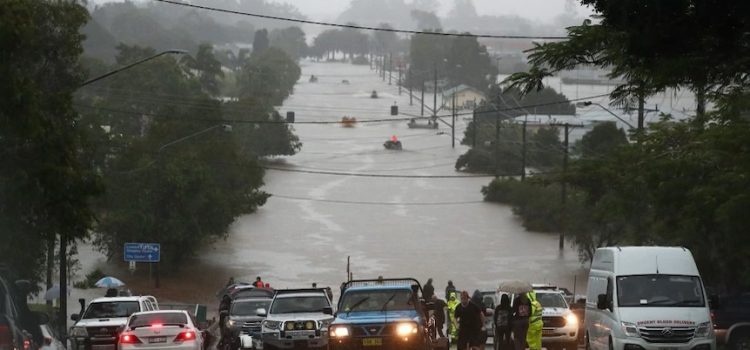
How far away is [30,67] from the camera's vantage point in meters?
36.4

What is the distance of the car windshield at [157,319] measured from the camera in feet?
93.2

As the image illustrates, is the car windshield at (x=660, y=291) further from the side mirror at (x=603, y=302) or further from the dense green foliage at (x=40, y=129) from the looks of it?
the dense green foliage at (x=40, y=129)

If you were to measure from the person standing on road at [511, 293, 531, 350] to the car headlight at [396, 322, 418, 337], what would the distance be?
325cm

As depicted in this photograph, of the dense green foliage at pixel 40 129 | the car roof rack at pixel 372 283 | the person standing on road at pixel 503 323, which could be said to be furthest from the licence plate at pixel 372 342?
the dense green foliage at pixel 40 129

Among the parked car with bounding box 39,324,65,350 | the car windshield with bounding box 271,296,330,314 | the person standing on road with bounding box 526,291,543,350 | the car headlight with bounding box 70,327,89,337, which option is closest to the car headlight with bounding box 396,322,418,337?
the person standing on road with bounding box 526,291,543,350

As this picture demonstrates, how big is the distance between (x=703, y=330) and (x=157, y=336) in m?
10.2

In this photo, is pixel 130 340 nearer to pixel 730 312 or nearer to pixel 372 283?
pixel 372 283

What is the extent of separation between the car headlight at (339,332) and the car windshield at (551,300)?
10.9 meters

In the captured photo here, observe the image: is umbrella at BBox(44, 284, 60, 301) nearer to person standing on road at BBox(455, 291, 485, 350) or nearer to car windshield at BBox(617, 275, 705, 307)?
Result: person standing on road at BBox(455, 291, 485, 350)

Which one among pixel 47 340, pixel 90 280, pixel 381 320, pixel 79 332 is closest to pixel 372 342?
pixel 381 320

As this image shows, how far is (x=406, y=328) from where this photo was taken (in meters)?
25.3

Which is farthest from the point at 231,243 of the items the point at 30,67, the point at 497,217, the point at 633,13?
the point at 633,13

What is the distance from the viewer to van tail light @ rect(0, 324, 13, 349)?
56.9ft

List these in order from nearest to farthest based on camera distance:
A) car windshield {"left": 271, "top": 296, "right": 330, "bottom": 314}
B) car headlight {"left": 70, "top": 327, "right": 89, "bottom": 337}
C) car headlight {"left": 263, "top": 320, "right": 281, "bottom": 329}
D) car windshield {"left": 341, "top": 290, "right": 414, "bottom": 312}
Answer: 1. car windshield {"left": 341, "top": 290, "right": 414, "bottom": 312}
2. car headlight {"left": 263, "top": 320, "right": 281, "bottom": 329}
3. car windshield {"left": 271, "top": 296, "right": 330, "bottom": 314}
4. car headlight {"left": 70, "top": 327, "right": 89, "bottom": 337}
